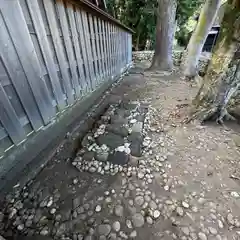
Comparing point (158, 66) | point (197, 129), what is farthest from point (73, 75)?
point (158, 66)

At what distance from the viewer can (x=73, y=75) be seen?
283cm

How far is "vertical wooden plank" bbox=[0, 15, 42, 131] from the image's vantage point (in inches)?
60.2

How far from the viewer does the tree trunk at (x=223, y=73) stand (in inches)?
91.7

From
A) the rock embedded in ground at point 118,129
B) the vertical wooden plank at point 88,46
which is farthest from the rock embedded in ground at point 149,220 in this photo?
the vertical wooden plank at point 88,46

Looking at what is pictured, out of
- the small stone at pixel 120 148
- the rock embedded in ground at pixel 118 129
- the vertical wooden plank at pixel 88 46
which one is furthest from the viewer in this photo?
the vertical wooden plank at pixel 88 46

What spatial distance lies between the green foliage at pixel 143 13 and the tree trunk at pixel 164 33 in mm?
4493

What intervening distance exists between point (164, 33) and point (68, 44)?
21.7ft

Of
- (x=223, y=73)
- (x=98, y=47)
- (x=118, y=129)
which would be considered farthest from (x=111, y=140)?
(x=98, y=47)

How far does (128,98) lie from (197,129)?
7.16ft

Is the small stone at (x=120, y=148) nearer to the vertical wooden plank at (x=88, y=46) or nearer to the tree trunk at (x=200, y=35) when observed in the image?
the vertical wooden plank at (x=88, y=46)

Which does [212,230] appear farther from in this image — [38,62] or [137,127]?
[38,62]

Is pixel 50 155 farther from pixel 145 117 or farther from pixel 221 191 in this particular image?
pixel 221 191

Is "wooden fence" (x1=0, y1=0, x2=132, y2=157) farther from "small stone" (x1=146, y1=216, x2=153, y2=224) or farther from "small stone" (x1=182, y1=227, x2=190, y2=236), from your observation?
"small stone" (x1=182, y1=227, x2=190, y2=236)

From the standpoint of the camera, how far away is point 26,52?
5.85 feet
